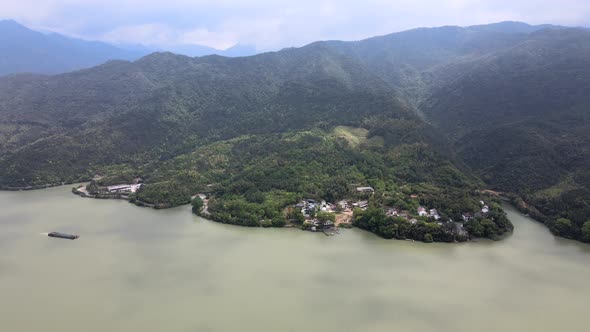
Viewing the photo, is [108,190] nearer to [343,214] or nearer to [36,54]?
[343,214]

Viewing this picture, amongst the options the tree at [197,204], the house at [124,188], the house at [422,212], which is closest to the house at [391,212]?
the house at [422,212]

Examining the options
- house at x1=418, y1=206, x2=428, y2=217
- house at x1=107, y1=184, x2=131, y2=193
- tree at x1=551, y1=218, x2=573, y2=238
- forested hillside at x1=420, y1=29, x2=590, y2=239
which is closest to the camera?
tree at x1=551, y1=218, x2=573, y2=238

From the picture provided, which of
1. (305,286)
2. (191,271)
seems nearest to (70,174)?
(191,271)

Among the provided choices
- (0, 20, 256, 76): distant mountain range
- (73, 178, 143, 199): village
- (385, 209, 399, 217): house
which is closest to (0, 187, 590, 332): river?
(385, 209, 399, 217): house

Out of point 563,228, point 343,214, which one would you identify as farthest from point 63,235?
point 563,228

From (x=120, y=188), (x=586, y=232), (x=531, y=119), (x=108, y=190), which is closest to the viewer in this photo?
(x=586, y=232)

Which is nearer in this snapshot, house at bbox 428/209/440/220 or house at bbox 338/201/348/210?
house at bbox 428/209/440/220

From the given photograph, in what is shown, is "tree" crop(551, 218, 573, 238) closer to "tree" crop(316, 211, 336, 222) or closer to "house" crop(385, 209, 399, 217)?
"house" crop(385, 209, 399, 217)
